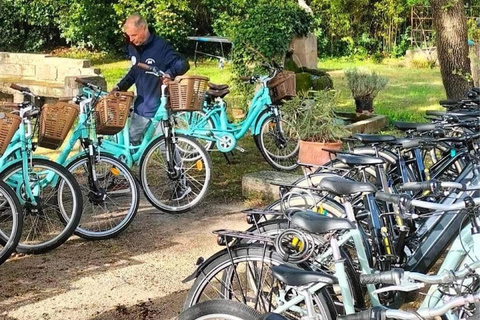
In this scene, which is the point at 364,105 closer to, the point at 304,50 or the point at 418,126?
the point at 304,50

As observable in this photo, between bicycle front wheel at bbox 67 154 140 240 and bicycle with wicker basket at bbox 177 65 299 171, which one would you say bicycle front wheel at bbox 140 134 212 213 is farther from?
bicycle with wicker basket at bbox 177 65 299 171

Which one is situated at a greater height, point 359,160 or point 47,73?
point 47,73

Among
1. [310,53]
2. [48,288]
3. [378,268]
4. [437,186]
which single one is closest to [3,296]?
[48,288]

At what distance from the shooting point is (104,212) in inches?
217

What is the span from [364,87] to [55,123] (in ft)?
18.8

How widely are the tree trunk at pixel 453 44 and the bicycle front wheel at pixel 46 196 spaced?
15.6 feet

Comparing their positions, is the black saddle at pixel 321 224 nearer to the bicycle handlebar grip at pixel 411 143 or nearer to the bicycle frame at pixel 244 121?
the bicycle handlebar grip at pixel 411 143

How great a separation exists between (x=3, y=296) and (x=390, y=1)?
16.1 m

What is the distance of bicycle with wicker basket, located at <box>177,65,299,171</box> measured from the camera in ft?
23.4

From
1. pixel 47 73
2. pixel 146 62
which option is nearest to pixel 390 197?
pixel 146 62

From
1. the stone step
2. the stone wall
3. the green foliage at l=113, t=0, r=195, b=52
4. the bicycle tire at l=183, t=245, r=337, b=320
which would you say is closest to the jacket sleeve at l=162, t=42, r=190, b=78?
the stone step

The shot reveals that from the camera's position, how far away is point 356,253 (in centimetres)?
296

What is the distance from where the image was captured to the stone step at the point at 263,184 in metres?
6.18

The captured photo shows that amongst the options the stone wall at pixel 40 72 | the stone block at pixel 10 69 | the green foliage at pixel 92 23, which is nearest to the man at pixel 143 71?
the stone wall at pixel 40 72
